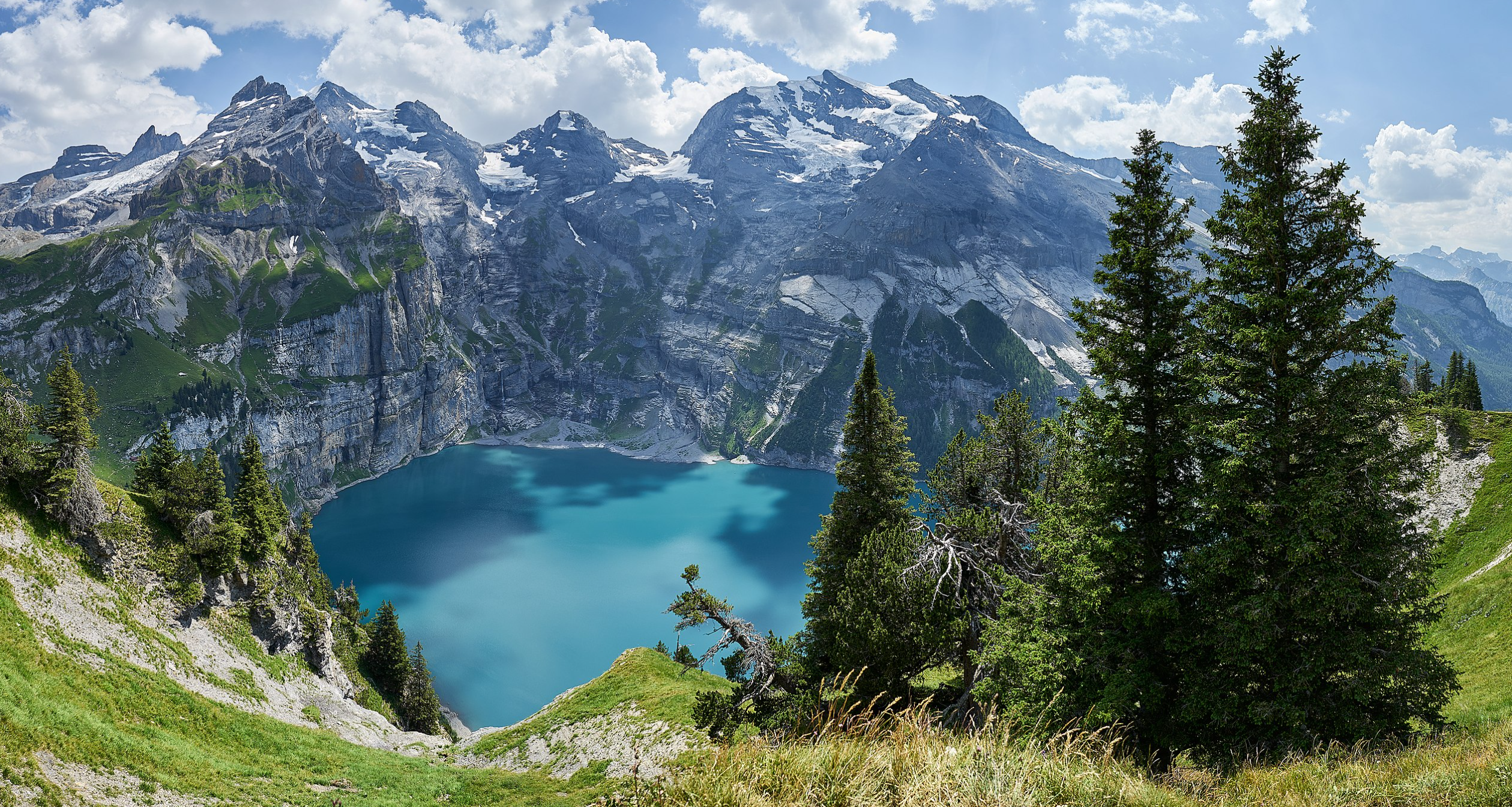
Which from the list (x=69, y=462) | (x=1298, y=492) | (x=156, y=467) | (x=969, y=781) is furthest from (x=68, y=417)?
(x=1298, y=492)

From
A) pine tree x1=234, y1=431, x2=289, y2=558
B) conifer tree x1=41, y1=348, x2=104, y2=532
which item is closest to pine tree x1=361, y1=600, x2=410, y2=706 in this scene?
pine tree x1=234, y1=431, x2=289, y2=558

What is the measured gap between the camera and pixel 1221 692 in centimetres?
1372

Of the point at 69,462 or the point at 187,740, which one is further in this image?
the point at 69,462

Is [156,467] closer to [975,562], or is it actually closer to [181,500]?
[181,500]

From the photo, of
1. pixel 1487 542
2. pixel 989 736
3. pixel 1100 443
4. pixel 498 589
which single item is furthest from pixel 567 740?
pixel 498 589

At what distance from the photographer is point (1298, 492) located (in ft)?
42.2

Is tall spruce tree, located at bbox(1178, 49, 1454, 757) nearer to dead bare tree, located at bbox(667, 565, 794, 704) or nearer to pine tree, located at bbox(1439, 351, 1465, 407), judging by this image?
dead bare tree, located at bbox(667, 565, 794, 704)

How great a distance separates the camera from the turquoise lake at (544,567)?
291 ft

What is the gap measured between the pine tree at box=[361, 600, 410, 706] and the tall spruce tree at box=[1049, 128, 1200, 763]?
62.4 meters

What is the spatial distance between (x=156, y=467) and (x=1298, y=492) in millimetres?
62670

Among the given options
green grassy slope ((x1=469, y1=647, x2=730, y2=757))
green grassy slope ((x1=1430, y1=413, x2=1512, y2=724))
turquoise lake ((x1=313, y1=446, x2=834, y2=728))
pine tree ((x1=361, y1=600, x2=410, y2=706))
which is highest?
green grassy slope ((x1=1430, y1=413, x2=1512, y2=724))

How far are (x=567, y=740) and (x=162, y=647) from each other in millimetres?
21897

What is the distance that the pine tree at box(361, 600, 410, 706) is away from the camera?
196ft

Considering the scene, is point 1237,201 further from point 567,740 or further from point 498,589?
point 498,589
